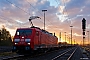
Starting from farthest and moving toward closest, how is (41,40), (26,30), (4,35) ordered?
(4,35)
(41,40)
(26,30)

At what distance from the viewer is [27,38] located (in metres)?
33.3

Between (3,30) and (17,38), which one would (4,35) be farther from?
(17,38)

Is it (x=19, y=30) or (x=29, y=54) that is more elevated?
(x=19, y=30)

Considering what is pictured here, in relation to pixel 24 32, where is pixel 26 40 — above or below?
below

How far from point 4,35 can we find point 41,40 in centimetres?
8195

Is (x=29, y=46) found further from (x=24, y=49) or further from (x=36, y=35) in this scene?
(x=36, y=35)

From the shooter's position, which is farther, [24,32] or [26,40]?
[24,32]

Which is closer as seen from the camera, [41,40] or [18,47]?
[18,47]

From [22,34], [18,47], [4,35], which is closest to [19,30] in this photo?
[22,34]

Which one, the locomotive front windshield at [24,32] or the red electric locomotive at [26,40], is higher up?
the locomotive front windshield at [24,32]

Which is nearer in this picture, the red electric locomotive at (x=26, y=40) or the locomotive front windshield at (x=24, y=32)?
the red electric locomotive at (x=26, y=40)

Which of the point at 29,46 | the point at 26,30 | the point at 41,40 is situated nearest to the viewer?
the point at 29,46

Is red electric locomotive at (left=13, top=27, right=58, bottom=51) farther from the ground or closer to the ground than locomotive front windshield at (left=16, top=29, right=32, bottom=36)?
closer to the ground

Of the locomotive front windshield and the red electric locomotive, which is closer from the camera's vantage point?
the red electric locomotive
